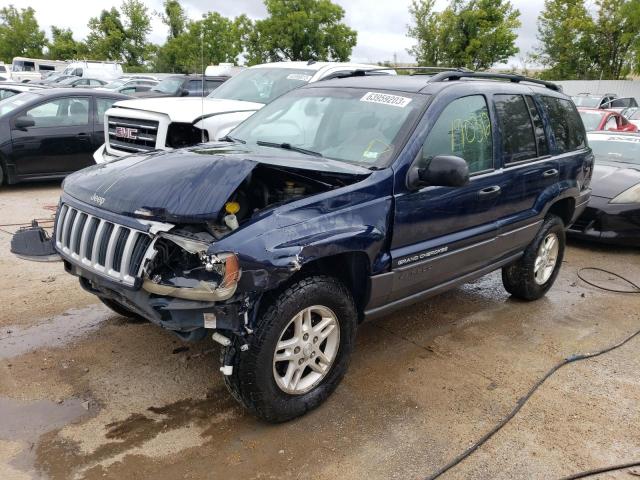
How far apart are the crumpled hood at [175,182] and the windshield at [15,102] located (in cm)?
604

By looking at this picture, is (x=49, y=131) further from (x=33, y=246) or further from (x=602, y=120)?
(x=602, y=120)

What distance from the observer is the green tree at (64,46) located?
48625 millimetres

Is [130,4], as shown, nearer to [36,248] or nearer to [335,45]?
[335,45]

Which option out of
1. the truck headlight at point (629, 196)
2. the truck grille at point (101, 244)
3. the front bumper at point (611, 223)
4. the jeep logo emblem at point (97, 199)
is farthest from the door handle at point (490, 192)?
the truck headlight at point (629, 196)

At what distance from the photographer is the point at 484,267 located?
451 centimetres

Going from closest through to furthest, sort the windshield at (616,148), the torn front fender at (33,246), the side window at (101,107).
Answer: the torn front fender at (33,246) < the windshield at (616,148) < the side window at (101,107)

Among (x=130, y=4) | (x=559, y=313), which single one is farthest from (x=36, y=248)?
(x=130, y=4)

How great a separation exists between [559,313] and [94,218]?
4077 mm

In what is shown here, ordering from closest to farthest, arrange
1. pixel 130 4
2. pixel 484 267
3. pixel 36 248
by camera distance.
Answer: pixel 36 248 < pixel 484 267 < pixel 130 4

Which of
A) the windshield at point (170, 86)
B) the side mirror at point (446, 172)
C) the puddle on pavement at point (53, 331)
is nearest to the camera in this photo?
Answer: the side mirror at point (446, 172)

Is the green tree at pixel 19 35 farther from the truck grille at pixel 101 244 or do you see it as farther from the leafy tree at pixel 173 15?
the truck grille at pixel 101 244

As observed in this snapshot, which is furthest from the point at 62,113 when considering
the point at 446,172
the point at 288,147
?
the point at 446,172

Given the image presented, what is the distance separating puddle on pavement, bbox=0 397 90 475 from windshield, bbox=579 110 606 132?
10996mm

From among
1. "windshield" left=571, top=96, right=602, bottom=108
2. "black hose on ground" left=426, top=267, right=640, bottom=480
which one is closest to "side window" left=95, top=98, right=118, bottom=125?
"black hose on ground" left=426, top=267, right=640, bottom=480
